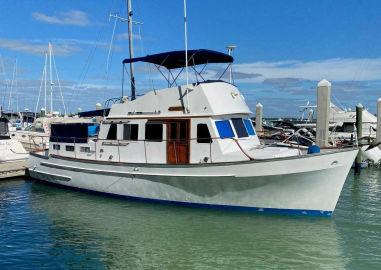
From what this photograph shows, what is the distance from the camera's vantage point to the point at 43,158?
17109mm

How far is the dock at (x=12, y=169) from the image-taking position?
62.6ft

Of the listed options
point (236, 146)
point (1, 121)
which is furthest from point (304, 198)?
point (1, 121)

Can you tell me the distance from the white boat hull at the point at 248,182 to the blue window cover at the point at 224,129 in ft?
4.30

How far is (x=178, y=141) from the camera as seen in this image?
44.2ft

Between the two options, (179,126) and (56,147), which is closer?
(179,126)

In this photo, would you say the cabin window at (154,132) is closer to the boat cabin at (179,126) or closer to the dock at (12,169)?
the boat cabin at (179,126)

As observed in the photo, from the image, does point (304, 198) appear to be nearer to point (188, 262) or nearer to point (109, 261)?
point (188, 262)

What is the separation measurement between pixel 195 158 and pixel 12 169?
10.3 metres

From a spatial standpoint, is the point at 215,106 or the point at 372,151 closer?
the point at 215,106

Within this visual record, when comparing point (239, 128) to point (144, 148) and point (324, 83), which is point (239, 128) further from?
point (324, 83)

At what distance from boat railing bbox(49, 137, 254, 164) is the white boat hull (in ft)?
1.71

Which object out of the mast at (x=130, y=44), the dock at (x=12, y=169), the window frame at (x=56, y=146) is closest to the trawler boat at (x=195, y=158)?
the window frame at (x=56, y=146)

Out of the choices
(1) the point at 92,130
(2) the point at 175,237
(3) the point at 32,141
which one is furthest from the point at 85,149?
(3) the point at 32,141

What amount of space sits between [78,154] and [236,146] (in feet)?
20.1
